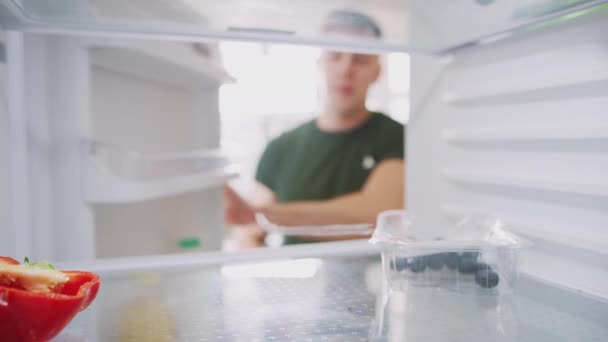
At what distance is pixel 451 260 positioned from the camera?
0.74 meters

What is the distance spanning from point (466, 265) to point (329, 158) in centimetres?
179

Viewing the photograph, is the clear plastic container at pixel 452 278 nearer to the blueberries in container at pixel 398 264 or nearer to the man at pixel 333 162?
the blueberries in container at pixel 398 264

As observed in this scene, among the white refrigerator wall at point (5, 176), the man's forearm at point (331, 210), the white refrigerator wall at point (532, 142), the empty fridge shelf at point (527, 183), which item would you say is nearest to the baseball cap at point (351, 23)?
the white refrigerator wall at point (532, 142)

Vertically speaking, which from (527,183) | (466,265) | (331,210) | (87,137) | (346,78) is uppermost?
(346,78)

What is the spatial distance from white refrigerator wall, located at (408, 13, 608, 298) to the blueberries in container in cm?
28

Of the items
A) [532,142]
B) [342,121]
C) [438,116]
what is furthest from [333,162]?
[532,142]

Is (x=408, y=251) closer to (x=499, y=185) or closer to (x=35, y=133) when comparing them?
(x=499, y=185)

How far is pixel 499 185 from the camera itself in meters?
0.95

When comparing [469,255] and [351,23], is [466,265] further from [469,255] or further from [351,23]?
[351,23]

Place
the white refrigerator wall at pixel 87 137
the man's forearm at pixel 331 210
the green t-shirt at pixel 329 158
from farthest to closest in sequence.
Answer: the green t-shirt at pixel 329 158
the man's forearm at pixel 331 210
the white refrigerator wall at pixel 87 137

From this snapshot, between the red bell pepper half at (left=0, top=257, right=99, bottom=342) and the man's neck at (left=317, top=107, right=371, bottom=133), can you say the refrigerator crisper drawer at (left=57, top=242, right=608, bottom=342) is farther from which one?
the man's neck at (left=317, top=107, right=371, bottom=133)

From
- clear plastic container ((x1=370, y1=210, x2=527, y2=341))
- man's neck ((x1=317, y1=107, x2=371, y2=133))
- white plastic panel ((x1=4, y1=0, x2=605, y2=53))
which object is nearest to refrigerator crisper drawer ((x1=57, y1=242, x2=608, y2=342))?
clear plastic container ((x1=370, y1=210, x2=527, y2=341))

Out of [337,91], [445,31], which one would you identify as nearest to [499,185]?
[445,31]

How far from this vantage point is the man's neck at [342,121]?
252 cm
